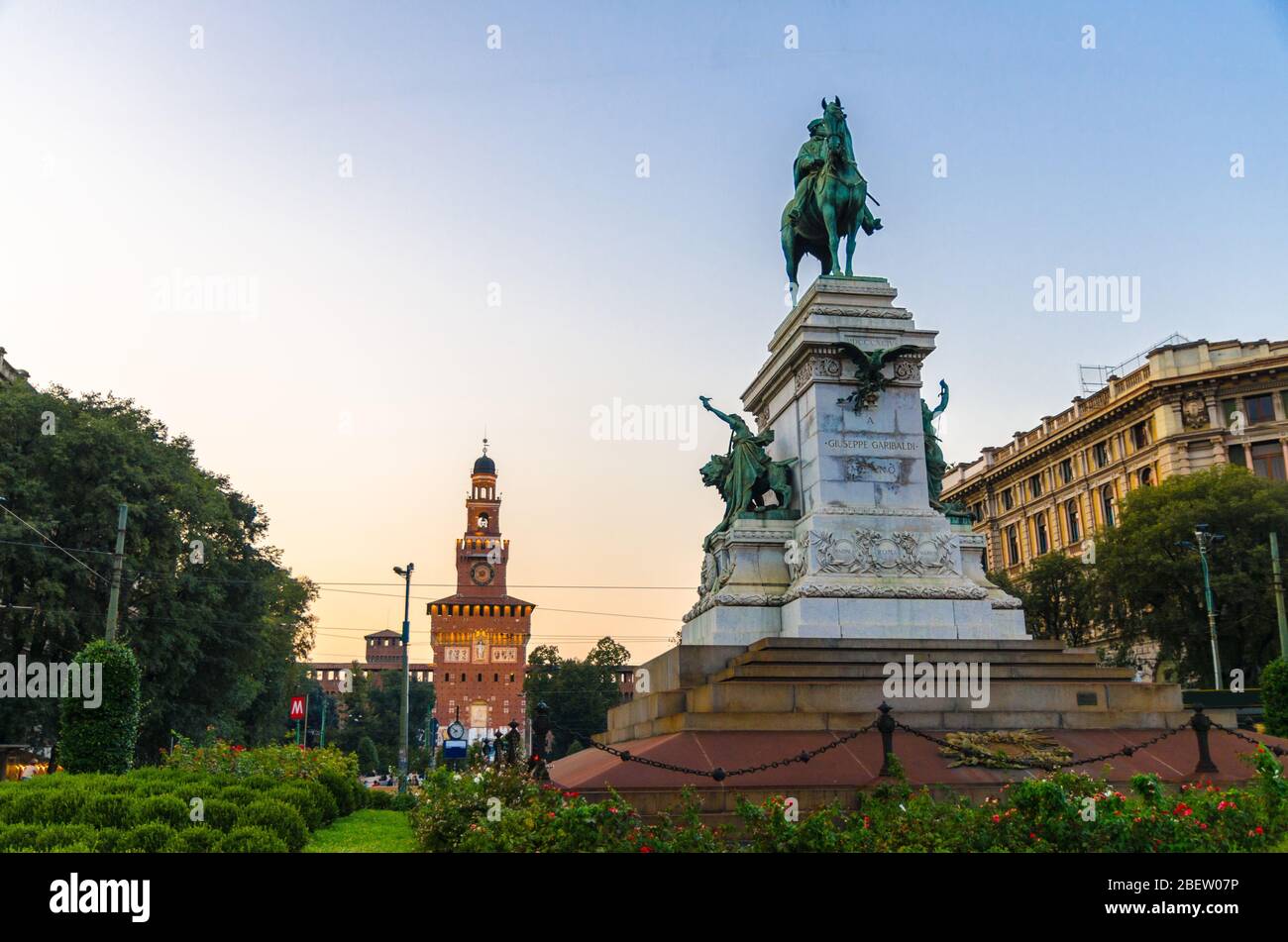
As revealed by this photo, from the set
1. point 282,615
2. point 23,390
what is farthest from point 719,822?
point 282,615

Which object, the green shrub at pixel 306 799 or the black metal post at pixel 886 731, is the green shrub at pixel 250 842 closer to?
the green shrub at pixel 306 799

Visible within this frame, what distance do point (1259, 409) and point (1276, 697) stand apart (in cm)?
3918

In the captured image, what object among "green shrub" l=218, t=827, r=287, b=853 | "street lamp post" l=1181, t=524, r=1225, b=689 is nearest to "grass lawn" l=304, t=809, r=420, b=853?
"green shrub" l=218, t=827, r=287, b=853

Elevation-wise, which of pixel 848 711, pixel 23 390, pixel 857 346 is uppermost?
pixel 23 390

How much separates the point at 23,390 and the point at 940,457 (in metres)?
33.2

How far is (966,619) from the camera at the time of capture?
1736 cm

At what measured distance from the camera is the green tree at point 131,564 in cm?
3416

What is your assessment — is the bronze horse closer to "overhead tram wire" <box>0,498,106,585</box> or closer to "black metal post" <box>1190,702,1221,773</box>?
"black metal post" <box>1190,702,1221,773</box>

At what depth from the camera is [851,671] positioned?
15.9 metres

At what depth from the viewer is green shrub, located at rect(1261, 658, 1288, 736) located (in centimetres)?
1942

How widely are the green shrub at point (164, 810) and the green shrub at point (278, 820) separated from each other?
0.70 m

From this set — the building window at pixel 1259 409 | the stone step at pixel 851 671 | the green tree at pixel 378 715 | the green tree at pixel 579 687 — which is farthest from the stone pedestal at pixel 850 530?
the green tree at pixel 378 715

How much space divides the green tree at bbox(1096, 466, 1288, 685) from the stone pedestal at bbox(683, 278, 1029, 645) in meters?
28.4

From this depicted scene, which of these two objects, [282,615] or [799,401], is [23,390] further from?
[799,401]
